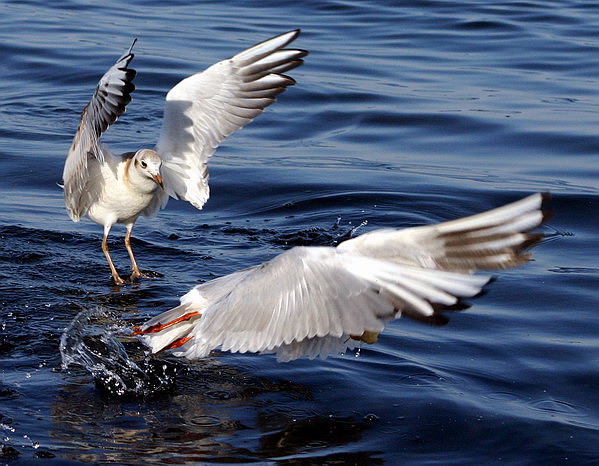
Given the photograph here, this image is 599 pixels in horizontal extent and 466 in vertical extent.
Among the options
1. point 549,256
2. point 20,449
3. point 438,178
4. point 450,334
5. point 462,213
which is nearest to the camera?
point 20,449

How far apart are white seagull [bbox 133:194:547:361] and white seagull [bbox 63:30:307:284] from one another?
1.99 meters

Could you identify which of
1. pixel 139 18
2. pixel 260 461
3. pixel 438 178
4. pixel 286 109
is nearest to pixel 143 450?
pixel 260 461

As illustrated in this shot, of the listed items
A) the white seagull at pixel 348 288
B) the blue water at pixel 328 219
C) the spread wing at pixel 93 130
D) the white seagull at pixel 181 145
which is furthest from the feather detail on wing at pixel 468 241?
the white seagull at pixel 181 145

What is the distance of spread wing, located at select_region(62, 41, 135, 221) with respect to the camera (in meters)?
7.05

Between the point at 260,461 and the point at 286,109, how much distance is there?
8.10 metres

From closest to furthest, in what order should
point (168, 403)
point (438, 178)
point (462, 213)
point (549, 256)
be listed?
point (168, 403), point (549, 256), point (462, 213), point (438, 178)

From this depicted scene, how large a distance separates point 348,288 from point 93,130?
278 centimetres

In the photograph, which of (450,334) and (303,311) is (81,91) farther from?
(303,311)

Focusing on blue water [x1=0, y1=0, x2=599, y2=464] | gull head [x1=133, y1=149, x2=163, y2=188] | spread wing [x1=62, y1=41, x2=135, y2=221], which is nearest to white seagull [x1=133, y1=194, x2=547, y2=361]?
blue water [x1=0, y1=0, x2=599, y2=464]

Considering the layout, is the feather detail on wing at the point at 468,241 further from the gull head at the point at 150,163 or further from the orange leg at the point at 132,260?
the orange leg at the point at 132,260

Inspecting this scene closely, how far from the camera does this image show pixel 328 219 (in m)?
9.52

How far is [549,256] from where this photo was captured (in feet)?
28.5

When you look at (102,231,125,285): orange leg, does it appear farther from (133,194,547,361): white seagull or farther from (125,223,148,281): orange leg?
(133,194,547,361): white seagull

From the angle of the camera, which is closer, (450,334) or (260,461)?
(260,461)
